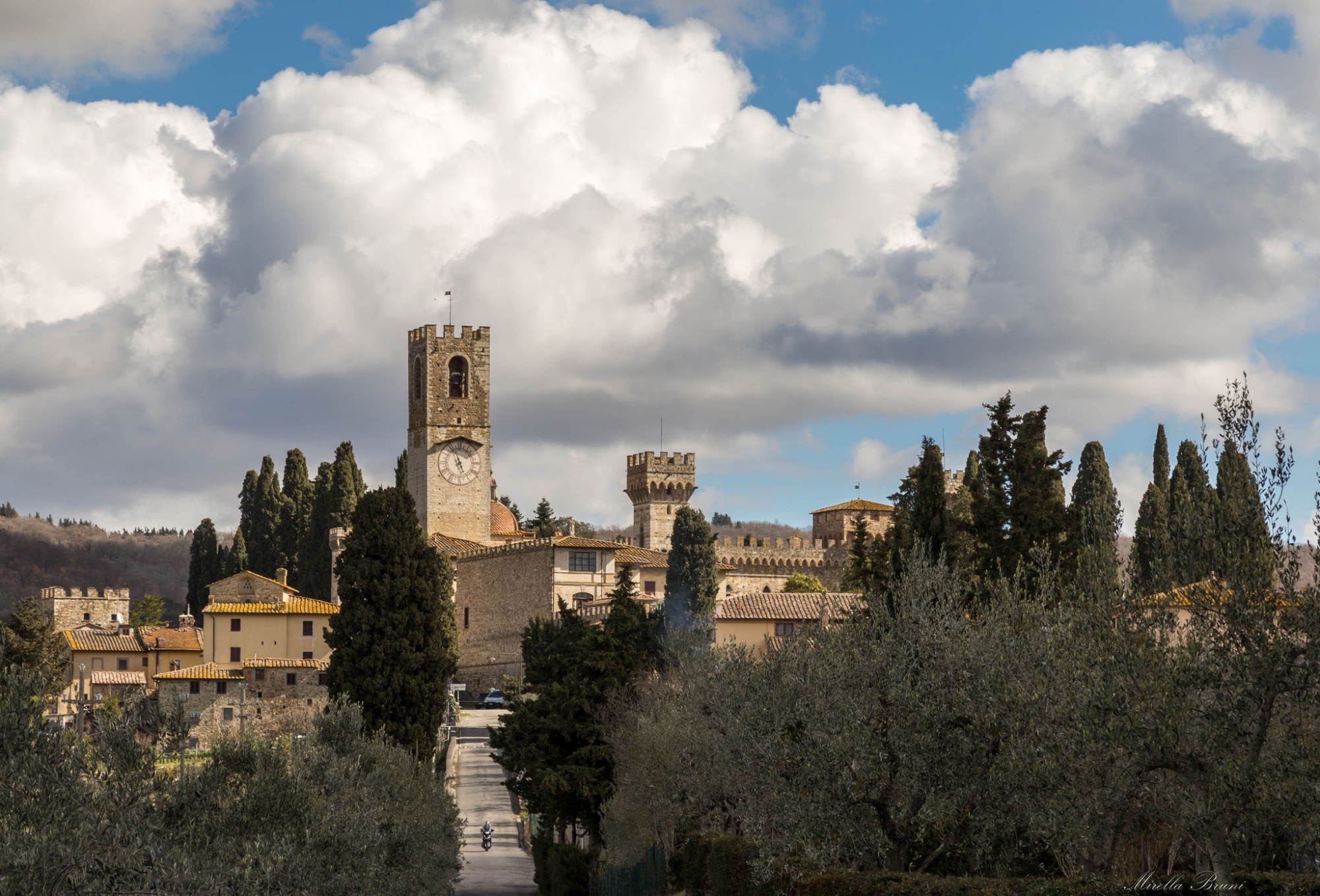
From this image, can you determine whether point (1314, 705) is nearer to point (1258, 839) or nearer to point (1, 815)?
point (1258, 839)

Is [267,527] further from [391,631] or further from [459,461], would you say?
[391,631]

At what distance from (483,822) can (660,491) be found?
1641 inches

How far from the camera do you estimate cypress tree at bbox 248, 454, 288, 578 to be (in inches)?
3354

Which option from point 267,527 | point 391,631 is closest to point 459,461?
point 267,527

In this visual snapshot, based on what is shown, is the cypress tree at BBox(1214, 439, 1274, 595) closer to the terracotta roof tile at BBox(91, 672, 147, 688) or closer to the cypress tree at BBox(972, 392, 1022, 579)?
the cypress tree at BBox(972, 392, 1022, 579)

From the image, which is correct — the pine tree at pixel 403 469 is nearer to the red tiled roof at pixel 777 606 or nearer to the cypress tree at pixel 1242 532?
the red tiled roof at pixel 777 606

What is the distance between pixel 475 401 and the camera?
81500 mm

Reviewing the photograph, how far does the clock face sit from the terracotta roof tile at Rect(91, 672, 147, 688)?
19.0m

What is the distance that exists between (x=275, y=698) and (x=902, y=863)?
146 feet

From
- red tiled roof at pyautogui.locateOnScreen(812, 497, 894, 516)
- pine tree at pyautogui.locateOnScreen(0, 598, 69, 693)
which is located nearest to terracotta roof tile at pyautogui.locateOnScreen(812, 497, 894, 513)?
red tiled roof at pyautogui.locateOnScreen(812, 497, 894, 516)

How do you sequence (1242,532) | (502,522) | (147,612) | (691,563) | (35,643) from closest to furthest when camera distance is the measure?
(1242,532)
(35,643)
(691,563)
(502,522)
(147,612)

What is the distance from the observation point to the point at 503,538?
282 feet

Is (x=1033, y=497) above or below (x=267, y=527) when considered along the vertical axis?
below

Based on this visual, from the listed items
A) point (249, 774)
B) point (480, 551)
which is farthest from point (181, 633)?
point (249, 774)
